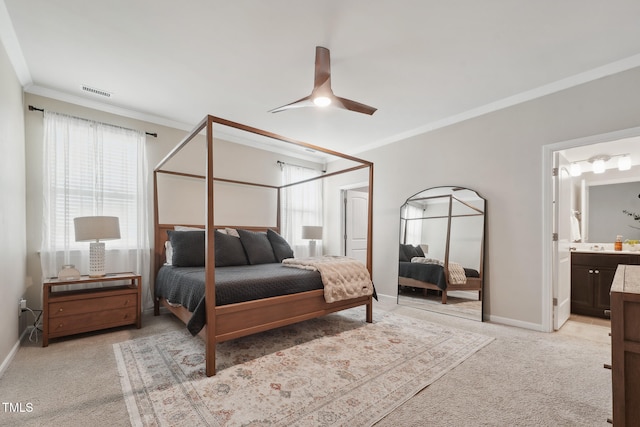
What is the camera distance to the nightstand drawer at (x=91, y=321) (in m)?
2.64

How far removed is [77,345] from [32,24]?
2637 millimetres

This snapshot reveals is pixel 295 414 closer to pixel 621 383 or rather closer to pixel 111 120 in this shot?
pixel 621 383

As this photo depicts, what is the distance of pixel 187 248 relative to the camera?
340 cm

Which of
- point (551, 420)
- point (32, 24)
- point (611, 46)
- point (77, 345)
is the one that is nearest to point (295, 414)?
point (551, 420)

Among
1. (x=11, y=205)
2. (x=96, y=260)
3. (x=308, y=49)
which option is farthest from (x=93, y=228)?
(x=308, y=49)

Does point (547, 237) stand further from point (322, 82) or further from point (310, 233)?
point (310, 233)

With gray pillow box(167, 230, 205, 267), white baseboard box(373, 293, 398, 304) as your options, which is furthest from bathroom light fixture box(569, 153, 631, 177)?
gray pillow box(167, 230, 205, 267)

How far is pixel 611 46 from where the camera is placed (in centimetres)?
243

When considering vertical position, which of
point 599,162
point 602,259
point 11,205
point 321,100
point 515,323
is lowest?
point 515,323

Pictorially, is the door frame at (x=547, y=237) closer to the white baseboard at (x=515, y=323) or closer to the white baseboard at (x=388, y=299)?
the white baseboard at (x=515, y=323)

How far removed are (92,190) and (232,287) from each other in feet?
7.65

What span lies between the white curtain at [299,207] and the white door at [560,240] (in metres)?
3.57

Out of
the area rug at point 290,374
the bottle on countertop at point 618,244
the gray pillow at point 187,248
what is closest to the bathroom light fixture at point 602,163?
the bottle on countertop at point 618,244

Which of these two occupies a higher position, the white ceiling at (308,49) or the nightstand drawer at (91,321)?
the white ceiling at (308,49)
